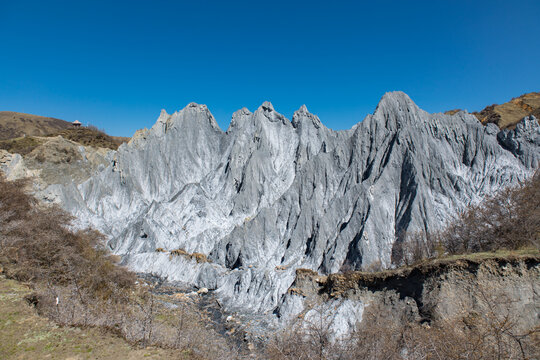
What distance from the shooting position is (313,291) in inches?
911

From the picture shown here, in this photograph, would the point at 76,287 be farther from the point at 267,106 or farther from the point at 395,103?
the point at 267,106

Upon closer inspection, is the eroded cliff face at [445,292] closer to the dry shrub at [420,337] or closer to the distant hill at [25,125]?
the dry shrub at [420,337]

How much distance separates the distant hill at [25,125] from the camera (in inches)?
4240

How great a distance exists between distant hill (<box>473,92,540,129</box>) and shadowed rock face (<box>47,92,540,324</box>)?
19.2 meters

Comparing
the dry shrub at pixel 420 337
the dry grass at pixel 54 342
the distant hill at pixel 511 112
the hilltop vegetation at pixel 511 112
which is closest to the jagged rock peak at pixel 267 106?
the hilltop vegetation at pixel 511 112

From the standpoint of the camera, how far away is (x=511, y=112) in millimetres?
56812

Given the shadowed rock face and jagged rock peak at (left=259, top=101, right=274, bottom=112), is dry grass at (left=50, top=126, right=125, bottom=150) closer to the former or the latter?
the shadowed rock face

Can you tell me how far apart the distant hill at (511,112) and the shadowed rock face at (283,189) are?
1925 centimetres

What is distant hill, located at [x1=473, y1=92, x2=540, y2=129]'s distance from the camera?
5234cm

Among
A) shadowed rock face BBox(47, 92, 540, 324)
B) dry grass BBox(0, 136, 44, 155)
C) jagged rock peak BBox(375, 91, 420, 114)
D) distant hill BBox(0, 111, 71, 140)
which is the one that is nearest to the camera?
shadowed rock face BBox(47, 92, 540, 324)

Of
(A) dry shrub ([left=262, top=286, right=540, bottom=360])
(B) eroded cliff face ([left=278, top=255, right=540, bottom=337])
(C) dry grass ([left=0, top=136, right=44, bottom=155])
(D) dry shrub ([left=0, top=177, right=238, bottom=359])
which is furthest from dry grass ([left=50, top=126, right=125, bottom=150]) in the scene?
(A) dry shrub ([left=262, top=286, right=540, bottom=360])

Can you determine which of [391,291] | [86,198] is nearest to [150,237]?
[86,198]

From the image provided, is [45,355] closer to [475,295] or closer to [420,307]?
[420,307]

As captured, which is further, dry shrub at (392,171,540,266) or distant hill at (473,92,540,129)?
distant hill at (473,92,540,129)
